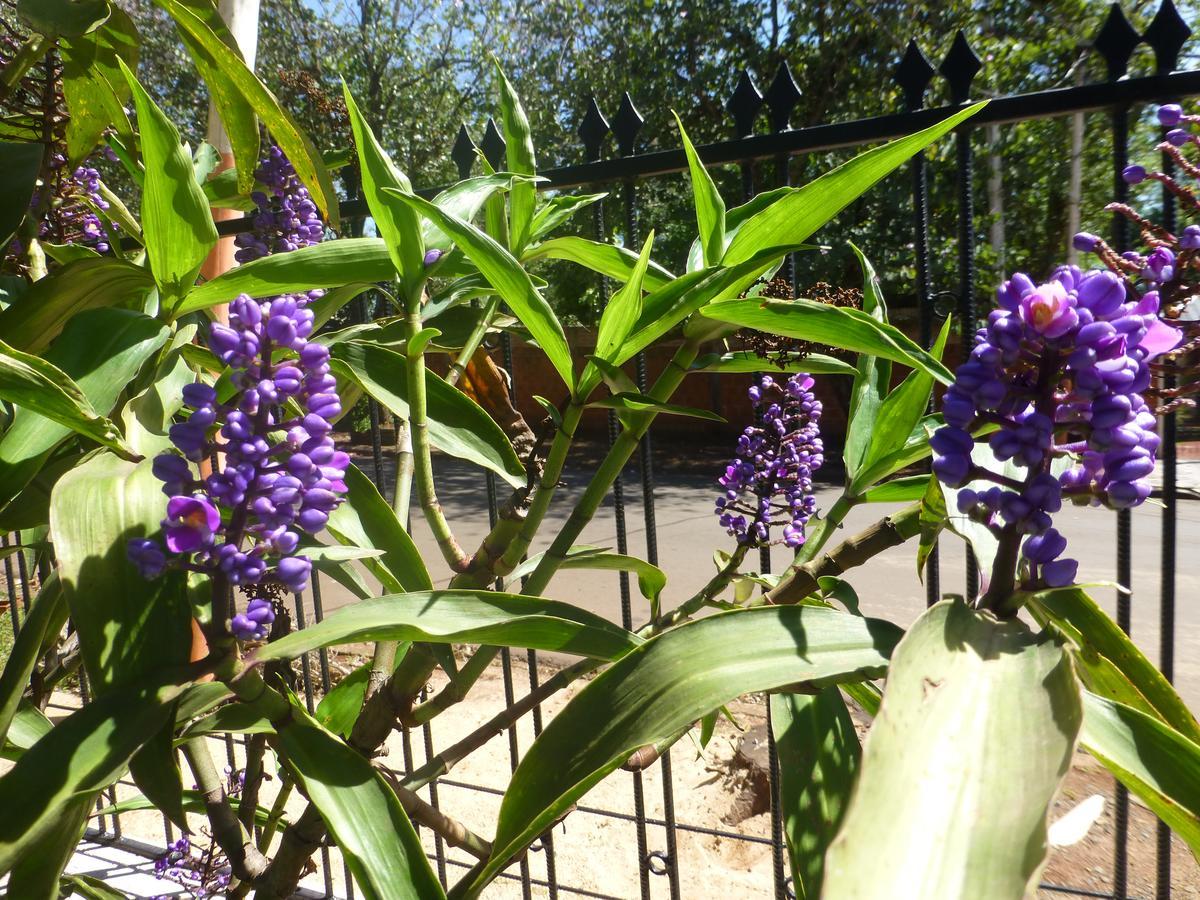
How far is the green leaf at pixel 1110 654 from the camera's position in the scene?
643 millimetres

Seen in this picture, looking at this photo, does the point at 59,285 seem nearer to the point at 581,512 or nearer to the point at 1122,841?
the point at 581,512

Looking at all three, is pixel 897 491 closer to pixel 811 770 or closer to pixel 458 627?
pixel 811 770

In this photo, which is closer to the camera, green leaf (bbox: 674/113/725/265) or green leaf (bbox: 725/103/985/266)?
green leaf (bbox: 725/103/985/266)

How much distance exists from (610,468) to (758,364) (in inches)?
7.0

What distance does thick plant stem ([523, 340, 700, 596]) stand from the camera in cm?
82

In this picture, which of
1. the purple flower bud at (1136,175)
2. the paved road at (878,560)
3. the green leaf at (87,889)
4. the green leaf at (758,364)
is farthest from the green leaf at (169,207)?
the paved road at (878,560)

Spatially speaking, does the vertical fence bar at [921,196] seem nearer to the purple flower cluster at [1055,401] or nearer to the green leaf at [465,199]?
the green leaf at [465,199]

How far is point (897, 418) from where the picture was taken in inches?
32.3

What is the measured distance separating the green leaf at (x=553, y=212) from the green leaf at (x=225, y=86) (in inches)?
12.3

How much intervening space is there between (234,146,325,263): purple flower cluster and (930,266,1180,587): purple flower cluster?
2.52 ft

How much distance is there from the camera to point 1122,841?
1.51 m

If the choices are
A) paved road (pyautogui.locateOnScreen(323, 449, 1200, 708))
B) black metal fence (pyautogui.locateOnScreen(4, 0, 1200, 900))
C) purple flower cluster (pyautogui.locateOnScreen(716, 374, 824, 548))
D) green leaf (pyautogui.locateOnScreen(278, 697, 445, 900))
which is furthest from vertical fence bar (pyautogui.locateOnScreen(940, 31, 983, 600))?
paved road (pyautogui.locateOnScreen(323, 449, 1200, 708))

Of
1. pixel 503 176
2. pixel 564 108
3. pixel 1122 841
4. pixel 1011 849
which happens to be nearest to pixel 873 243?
pixel 564 108

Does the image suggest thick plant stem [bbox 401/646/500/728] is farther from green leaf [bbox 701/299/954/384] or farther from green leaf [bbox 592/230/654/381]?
green leaf [bbox 701/299/954/384]
